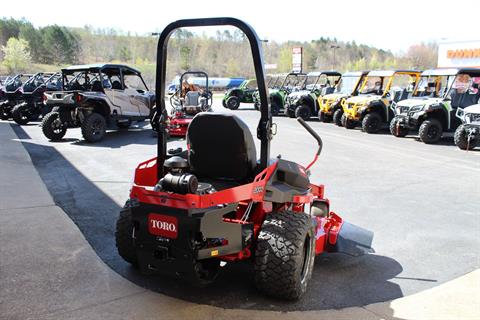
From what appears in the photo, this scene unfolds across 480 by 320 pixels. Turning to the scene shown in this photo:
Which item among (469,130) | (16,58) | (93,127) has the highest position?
(16,58)

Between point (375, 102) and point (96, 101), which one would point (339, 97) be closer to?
point (375, 102)

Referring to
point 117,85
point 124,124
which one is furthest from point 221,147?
point 124,124

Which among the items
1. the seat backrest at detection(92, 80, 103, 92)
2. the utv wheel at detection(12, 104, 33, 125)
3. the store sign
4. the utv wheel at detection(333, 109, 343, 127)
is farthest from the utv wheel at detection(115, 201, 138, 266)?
the store sign

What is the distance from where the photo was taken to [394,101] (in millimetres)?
15016

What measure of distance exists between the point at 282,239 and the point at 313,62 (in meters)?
82.4

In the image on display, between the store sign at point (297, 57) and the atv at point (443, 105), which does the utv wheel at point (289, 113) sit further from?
the store sign at point (297, 57)

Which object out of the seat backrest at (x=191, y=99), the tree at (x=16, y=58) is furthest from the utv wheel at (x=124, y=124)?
the tree at (x=16, y=58)

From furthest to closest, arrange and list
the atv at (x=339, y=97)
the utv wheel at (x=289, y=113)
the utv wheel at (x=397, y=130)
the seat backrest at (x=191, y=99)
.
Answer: the utv wheel at (x=289, y=113) < the atv at (x=339, y=97) < the seat backrest at (x=191, y=99) < the utv wheel at (x=397, y=130)

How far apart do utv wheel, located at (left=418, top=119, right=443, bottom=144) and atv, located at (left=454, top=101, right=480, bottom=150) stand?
3.03 ft

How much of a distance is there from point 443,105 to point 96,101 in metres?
9.38

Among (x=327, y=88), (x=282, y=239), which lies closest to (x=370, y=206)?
(x=282, y=239)

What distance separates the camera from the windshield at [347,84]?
16.5 m

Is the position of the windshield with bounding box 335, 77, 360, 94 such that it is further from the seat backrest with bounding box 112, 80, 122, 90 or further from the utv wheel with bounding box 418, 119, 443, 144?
the seat backrest with bounding box 112, 80, 122, 90

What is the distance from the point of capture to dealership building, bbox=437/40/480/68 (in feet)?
130
